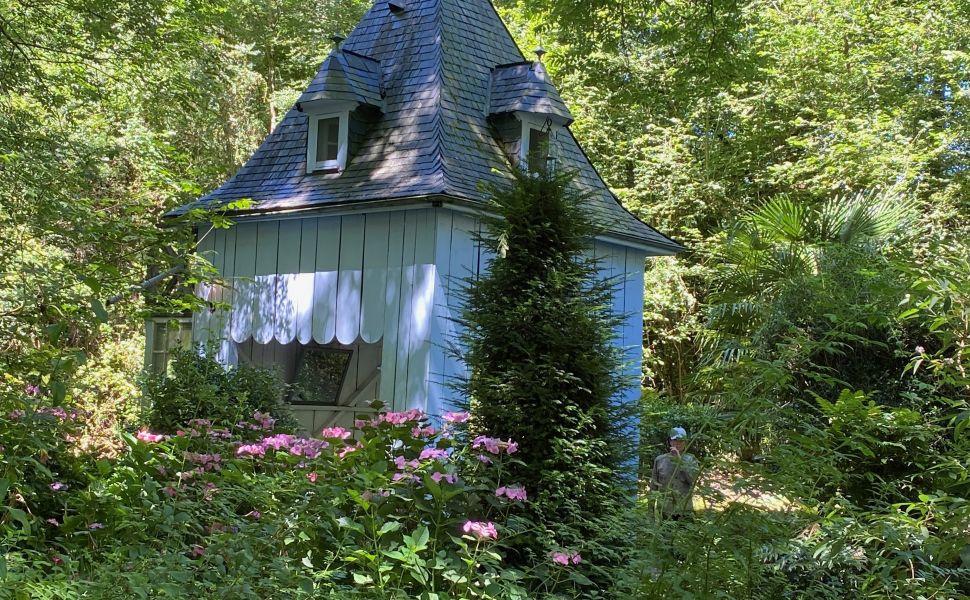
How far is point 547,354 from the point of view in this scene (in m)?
5.89

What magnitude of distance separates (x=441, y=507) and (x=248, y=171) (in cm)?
871

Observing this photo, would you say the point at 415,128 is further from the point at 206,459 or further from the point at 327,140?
the point at 206,459

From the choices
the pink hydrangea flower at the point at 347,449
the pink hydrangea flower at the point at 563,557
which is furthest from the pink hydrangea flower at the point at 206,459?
the pink hydrangea flower at the point at 563,557

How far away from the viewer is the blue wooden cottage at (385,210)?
10195 mm

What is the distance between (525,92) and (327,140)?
8.53ft

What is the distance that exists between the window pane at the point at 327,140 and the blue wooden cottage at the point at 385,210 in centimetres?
2

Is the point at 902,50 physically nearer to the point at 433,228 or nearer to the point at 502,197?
the point at 433,228

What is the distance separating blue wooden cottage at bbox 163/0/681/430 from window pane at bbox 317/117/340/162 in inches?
0.8

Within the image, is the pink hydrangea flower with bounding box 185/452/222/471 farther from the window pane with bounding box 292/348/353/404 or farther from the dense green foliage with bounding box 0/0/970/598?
the window pane with bounding box 292/348/353/404

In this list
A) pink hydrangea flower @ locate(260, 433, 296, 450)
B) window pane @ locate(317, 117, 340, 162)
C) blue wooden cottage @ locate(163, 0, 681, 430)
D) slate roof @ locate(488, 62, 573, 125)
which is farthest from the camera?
window pane @ locate(317, 117, 340, 162)

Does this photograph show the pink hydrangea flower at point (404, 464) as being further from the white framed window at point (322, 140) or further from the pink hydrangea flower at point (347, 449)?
the white framed window at point (322, 140)

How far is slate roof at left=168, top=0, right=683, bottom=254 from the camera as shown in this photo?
34.6 ft

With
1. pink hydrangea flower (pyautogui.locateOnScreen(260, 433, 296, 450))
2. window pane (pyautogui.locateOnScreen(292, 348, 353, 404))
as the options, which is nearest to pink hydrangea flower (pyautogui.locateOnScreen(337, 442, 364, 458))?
pink hydrangea flower (pyautogui.locateOnScreen(260, 433, 296, 450))

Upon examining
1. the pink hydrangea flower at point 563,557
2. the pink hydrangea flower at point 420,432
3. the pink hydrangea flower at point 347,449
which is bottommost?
the pink hydrangea flower at point 563,557
